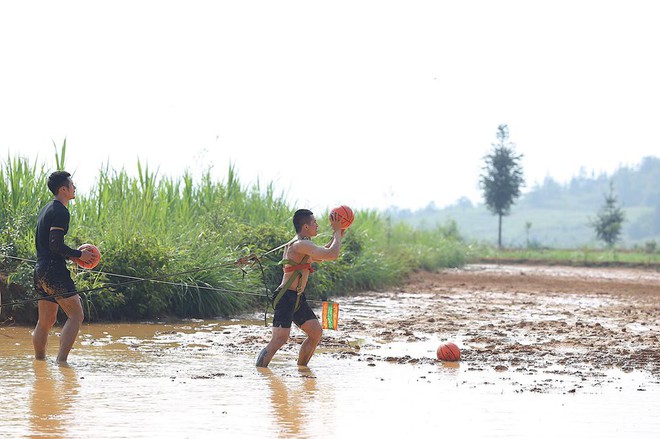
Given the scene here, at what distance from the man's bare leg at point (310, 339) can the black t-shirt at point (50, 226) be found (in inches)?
94.3

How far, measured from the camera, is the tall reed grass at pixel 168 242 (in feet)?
44.5

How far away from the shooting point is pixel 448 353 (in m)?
10.5

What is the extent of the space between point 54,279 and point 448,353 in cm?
421

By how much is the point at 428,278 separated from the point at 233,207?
9.57 meters

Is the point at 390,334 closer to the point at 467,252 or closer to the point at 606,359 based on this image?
the point at 606,359

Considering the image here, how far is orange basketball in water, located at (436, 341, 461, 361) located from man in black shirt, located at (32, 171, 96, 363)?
384 cm

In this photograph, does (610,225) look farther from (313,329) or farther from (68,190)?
(68,190)

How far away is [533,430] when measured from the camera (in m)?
6.88

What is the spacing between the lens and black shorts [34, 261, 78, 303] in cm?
945

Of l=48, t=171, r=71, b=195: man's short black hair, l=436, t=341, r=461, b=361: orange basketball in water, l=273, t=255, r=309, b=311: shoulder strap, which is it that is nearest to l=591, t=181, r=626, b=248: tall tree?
l=436, t=341, r=461, b=361: orange basketball in water

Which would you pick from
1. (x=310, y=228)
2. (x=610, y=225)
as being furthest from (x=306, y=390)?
(x=610, y=225)

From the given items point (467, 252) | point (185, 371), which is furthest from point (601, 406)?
point (467, 252)

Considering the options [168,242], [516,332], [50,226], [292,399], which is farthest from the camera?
[168,242]

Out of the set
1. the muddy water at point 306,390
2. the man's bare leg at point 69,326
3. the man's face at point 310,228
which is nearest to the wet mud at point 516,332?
the muddy water at point 306,390
